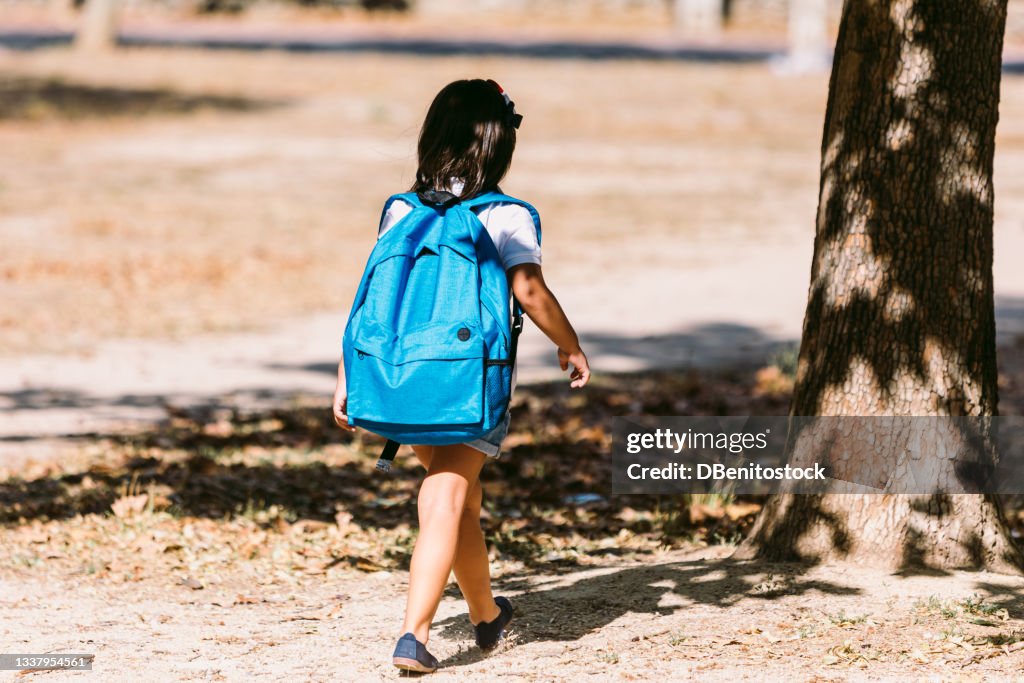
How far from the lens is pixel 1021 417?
24.8 feet

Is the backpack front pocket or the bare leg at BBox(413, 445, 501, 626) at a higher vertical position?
the backpack front pocket

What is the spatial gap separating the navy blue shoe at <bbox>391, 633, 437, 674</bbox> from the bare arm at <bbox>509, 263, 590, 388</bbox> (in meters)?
0.85

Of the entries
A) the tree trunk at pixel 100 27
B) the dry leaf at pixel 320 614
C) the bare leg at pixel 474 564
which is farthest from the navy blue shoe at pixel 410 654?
the tree trunk at pixel 100 27

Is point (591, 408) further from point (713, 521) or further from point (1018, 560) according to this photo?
point (1018, 560)

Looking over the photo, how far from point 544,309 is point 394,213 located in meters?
0.50

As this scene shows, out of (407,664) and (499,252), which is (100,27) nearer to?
(499,252)

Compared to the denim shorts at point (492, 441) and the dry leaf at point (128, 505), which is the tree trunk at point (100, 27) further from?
the denim shorts at point (492, 441)

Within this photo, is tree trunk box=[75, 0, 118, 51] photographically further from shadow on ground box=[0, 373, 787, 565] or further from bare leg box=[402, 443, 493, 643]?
bare leg box=[402, 443, 493, 643]

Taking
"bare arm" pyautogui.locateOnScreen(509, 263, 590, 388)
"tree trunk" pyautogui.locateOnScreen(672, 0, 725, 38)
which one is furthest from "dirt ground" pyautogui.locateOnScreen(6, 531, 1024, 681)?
"tree trunk" pyautogui.locateOnScreen(672, 0, 725, 38)

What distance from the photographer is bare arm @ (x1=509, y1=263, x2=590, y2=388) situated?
12.8 feet

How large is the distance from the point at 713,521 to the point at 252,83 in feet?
80.9

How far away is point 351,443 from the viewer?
7676mm

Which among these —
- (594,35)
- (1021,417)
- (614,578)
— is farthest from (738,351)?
(594,35)

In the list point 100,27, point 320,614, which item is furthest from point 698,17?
point 320,614
